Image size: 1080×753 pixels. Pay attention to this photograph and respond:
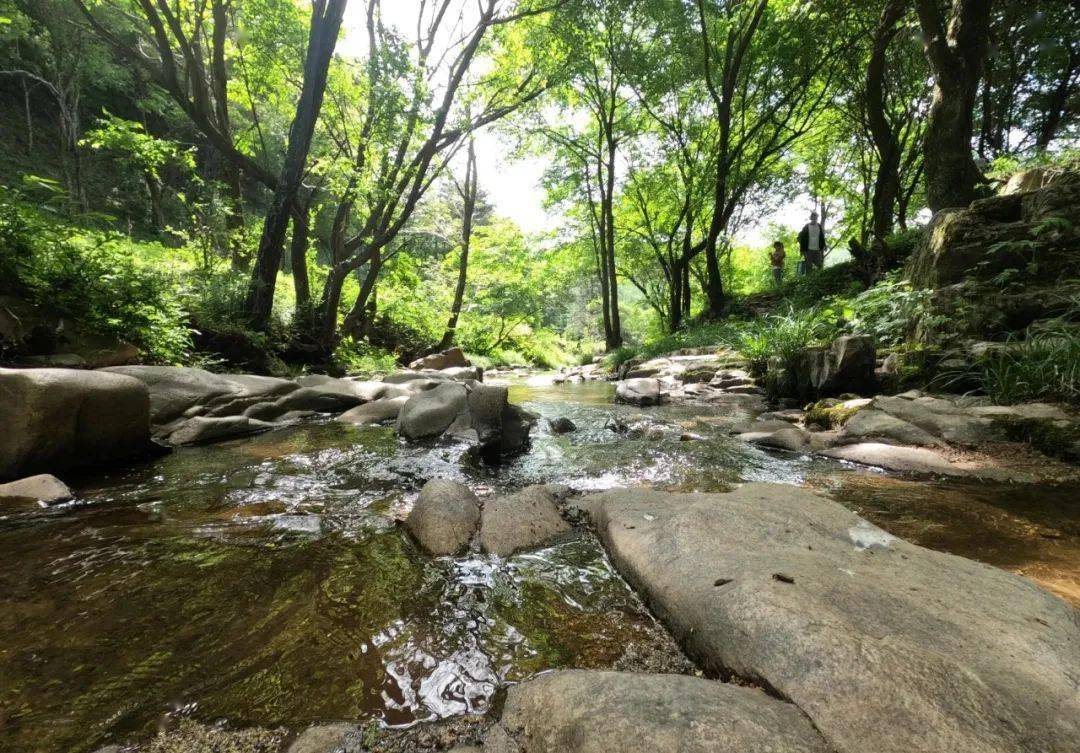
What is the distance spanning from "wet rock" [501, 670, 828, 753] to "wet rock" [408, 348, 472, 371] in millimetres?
13534

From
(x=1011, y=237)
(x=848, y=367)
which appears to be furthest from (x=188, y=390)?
(x=1011, y=237)

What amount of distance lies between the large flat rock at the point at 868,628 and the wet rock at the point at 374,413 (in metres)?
4.94

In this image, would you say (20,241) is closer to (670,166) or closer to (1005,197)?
(1005,197)

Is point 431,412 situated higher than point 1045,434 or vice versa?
point 431,412

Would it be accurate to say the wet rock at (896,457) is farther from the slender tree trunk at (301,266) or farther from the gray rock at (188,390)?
the slender tree trunk at (301,266)

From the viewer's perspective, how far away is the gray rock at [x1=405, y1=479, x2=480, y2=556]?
8.58 ft

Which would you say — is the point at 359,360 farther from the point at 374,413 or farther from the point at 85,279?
the point at 85,279

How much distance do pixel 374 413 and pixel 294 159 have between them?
5699 mm

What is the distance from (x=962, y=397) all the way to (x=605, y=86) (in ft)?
56.1

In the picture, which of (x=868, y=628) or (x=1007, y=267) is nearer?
(x=868, y=628)

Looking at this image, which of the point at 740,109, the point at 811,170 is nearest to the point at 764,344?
the point at 740,109

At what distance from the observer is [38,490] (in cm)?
310

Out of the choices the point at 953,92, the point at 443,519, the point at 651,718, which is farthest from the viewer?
the point at 953,92

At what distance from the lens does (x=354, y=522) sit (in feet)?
9.76
